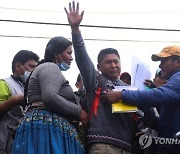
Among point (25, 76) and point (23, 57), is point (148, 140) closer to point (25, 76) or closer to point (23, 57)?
point (25, 76)

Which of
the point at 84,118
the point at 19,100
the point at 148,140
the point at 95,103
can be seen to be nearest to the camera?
the point at 84,118

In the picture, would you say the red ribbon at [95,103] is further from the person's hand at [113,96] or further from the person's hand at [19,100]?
the person's hand at [19,100]

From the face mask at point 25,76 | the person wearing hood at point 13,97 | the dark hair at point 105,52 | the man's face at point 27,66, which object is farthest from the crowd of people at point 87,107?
the man's face at point 27,66

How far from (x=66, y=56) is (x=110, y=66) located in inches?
17.2

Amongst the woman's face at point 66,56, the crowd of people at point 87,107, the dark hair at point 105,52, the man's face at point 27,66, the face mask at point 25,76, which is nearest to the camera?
the crowd of people at point 87,107

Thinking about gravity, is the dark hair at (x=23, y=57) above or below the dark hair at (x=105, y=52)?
below

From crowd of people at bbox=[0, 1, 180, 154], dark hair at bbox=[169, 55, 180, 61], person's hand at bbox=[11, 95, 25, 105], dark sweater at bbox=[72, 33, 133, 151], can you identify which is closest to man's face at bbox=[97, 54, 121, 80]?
crowd of people at bbox=[0, 1, 180, 154]

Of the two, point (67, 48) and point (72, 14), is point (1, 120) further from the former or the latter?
point (72, 14)

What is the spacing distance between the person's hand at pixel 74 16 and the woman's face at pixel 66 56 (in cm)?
26

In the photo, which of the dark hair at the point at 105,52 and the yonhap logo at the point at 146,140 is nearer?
the yonhap logo at the point at 146,140

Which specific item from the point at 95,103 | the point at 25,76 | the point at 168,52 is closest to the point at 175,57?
the point at 168,52

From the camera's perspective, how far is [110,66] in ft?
12.0

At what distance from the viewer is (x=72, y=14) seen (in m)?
3.36

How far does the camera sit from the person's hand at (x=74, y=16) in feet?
10.9
